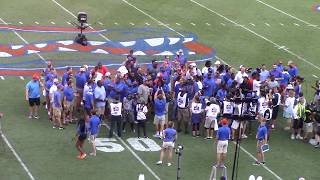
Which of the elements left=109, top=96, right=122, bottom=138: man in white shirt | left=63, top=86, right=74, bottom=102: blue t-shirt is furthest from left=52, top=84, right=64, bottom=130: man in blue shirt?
left=109, top=96, right=122, bottom=138: man in white shirt

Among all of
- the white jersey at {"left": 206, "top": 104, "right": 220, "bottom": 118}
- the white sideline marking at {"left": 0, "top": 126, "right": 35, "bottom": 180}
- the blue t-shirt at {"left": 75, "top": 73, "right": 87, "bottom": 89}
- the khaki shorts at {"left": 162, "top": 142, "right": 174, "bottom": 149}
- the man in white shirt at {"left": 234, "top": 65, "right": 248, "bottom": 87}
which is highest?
the man in white shirt at {"left": 234, "top": 65, "right": 248, "bottom": 87}

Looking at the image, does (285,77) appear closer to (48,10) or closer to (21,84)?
(21,84)

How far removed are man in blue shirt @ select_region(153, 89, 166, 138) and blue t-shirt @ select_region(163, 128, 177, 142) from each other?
6.49 ft

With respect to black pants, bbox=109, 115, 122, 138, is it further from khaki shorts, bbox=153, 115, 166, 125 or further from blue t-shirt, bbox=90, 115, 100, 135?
blue t-shirt, bbox=90, 115, 100, 135

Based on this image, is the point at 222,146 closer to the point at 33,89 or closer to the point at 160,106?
the point at 160,106

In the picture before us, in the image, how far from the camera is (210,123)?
23.7 metres

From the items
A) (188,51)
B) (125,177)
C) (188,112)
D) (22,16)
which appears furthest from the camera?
(22,16)

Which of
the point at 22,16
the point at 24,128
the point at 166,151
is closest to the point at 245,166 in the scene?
the point at 166,151

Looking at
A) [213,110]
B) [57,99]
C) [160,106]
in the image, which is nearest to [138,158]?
[160,106]

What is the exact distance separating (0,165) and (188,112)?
606cm

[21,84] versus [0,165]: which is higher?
[21,84]

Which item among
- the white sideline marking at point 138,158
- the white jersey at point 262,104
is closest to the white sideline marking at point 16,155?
the white sideline marking at point 138,158

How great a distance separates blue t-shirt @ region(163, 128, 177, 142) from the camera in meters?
21.4

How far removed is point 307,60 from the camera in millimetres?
31422
